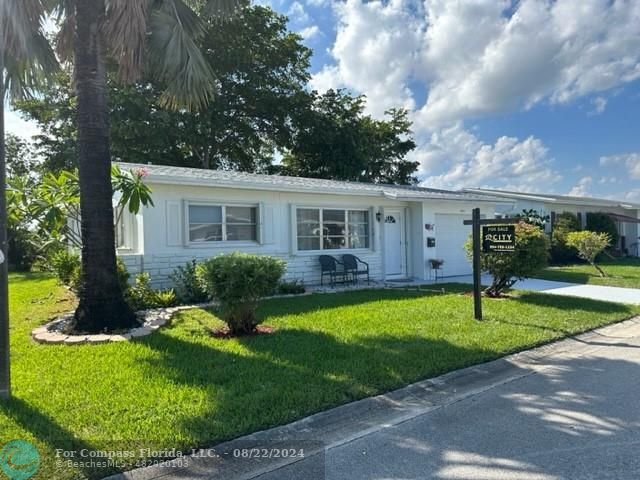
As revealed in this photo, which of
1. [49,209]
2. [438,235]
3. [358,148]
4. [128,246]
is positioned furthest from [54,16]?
[358,148]

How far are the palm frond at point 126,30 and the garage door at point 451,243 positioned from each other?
10583 mm

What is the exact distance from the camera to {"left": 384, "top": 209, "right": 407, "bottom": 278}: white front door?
1405 centimetres

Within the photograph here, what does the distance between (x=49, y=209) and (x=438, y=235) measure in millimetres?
11263

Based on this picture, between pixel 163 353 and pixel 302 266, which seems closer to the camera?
pixel 163 353

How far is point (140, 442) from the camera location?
3.39 metres

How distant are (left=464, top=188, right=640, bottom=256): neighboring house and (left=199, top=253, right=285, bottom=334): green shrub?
15.3 m

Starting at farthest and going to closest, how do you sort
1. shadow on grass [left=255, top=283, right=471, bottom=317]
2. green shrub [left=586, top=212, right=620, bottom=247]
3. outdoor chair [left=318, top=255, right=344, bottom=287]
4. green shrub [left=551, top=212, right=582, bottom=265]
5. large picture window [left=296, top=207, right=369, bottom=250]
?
green shrub [left=586, top=212, right=620, bottom=247], green shrub [left=551, top=212, right=582, bottom=265], large picture window [left=296, top=207, right=369, bottom=250], outdoor chair [left=318, top=255, right=344, bottom=287], shadow on grass [left=255, top=283, right=471, bottom=317]

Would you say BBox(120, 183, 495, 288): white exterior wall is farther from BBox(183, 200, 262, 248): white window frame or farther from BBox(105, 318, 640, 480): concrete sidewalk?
BBox(105, 318, 640, 480): concrete sidewalk

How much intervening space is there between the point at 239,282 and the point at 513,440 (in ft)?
13.2

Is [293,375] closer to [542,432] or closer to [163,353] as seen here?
[163,353]

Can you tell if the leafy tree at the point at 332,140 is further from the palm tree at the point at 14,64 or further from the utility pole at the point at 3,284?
the utility pole at the point at 3,284

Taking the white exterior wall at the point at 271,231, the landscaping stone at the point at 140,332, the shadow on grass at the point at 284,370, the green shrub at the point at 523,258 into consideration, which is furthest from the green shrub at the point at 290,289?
the green shrub at the point at 523,258

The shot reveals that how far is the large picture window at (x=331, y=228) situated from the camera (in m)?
12.6

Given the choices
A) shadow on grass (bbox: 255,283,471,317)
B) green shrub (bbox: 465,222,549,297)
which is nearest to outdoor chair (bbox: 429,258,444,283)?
shadow on grass (bbox: 255,283,471,317)
